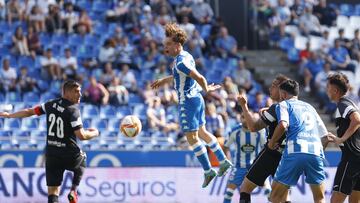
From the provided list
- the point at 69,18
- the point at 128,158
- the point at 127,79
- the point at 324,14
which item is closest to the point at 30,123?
the point at 127,79

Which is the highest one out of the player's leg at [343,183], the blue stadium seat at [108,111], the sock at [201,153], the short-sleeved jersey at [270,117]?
the short-sleeved jersey at [270,117]

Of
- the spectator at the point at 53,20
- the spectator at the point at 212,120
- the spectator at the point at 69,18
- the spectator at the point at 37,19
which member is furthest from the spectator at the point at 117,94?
the spectator at the point at 37,19

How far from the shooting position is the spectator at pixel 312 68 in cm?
2797

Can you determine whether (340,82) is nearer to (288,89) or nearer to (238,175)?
(288,89)

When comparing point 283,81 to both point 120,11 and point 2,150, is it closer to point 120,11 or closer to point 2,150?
point 2,150

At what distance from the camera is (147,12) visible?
2811 cm

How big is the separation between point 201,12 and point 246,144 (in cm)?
1254

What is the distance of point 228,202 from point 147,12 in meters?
12.3

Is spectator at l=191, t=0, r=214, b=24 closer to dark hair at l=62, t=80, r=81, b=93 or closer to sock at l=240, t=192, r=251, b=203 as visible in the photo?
dark hair at l=62, t=80, r=81, b=93

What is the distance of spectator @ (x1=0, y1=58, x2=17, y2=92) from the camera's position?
24.7 metres

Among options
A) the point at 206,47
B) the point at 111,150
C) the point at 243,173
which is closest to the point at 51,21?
the point at 206,47

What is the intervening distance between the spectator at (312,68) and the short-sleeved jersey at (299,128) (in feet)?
48.9

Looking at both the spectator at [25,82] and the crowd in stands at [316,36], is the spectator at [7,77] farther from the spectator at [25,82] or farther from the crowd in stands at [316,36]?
the crowd in stands at [316,36]

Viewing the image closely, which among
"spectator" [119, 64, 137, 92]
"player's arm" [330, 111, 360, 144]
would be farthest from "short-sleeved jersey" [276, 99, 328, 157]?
"spectator" [119, 64, 137, 92]
